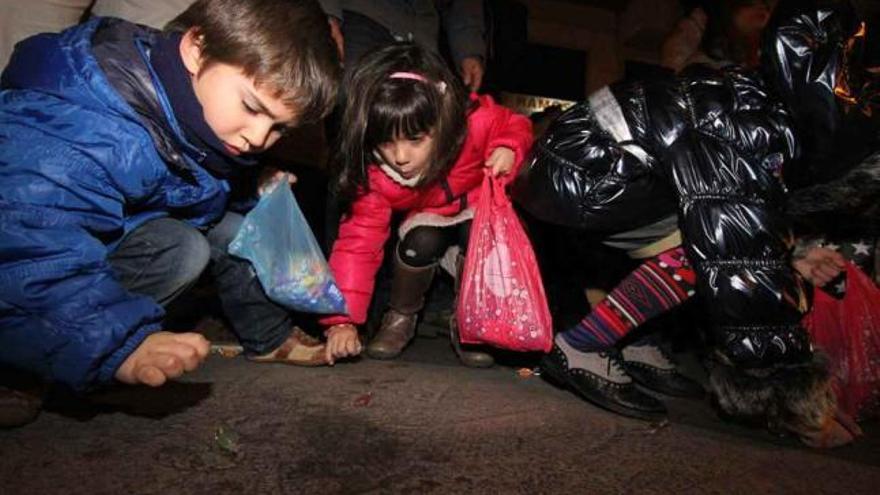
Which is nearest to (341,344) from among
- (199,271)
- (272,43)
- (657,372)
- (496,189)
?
(199,271)

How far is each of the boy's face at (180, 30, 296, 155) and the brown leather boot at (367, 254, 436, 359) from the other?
1003 millimetres

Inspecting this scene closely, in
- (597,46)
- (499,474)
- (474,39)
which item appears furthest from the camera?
(597,46)

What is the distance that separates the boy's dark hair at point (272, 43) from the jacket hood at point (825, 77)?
1226mm

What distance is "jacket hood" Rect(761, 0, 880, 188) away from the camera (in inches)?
58.5

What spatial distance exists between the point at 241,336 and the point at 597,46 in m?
6.51

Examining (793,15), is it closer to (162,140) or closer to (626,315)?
(626,315)

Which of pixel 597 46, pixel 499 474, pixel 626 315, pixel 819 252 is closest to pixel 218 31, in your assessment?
pixel 499 474

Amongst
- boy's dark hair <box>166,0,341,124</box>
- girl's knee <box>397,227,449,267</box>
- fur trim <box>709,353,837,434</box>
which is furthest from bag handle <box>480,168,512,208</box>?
fur trim <box>709,353,837,434</box>

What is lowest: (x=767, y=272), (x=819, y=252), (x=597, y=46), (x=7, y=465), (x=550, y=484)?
(x=7, y=465)

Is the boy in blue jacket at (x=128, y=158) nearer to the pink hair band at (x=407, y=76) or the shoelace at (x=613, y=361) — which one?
the pink hair band at (x=407, y=76)

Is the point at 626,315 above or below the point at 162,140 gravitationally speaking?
below

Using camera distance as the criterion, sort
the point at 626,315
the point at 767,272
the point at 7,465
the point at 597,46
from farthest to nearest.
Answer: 1. the point at 597,46
2. the point at 626,315
3. the point at 767,272
4. the point at 7,465

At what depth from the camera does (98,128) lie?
123 cm

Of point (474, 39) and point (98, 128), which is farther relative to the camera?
point (474, 39)
